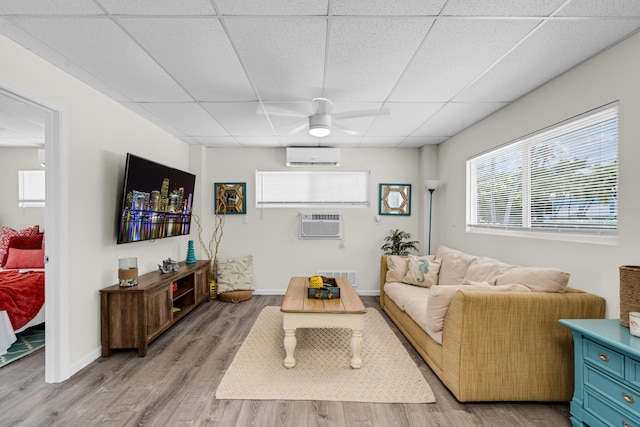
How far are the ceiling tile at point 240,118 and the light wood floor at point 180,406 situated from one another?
2.52 meters

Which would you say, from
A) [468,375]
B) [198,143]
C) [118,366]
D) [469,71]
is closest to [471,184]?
[469,71]

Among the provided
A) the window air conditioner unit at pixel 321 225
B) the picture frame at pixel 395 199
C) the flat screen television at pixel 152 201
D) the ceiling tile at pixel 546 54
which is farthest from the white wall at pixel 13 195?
the ceiling tile at pixel 546 54

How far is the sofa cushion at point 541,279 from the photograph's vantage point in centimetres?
221

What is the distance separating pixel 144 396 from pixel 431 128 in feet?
13.4

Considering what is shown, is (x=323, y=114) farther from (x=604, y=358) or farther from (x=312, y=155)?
(x=604, y=358)

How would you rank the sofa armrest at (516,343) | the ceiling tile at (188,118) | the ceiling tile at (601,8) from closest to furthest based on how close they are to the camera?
1. the ceiling tile at (601,8)
2. the sofa armrest at (516,343)
3. the ceiling tile at (188,118)

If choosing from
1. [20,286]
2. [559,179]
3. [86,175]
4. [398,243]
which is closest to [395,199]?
[398,243]

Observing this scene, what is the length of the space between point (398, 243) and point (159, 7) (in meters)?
4.10

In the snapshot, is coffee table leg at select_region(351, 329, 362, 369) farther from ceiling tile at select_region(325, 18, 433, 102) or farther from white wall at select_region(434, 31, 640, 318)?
ceiling tile at select_region(325, 18, 433, 102)

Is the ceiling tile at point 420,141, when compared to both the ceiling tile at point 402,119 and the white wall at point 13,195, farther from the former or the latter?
the white wall at point 13,195

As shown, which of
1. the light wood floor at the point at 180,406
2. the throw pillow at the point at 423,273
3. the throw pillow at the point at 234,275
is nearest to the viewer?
the light wood floor at the point at 180,406

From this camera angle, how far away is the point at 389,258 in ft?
14.0

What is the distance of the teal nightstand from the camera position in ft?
5.15

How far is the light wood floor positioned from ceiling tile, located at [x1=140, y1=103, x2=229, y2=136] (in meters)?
2.54
